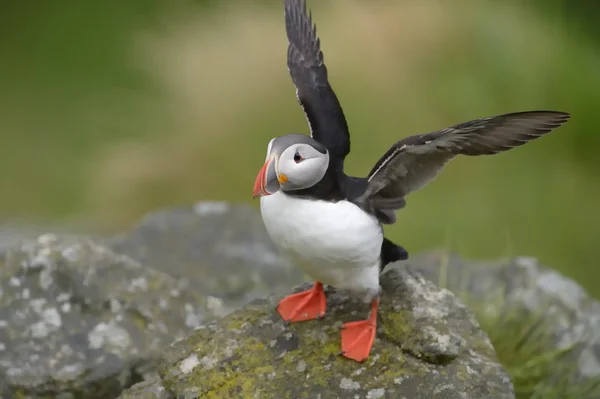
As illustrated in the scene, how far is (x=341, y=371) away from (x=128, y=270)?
967mm

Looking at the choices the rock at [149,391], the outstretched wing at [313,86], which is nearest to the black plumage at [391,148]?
the outstretched wing at [313,86]

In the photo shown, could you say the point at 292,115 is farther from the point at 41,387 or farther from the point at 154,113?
the point at 41,387

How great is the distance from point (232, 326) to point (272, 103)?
1994 millimetres

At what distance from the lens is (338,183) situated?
5.43ft

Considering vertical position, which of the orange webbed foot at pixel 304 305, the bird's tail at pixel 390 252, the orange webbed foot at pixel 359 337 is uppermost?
the bird's tail at pixel 390 252

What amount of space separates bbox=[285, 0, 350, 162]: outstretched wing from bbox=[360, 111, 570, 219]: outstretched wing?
137 millimetres

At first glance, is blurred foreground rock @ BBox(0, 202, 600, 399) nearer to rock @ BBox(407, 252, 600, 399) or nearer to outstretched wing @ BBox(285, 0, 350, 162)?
rock @ BBox(407, 252, 600, 399)

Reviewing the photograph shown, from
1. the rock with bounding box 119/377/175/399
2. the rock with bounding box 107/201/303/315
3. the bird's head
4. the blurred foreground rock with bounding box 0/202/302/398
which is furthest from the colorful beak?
the rock with bounding box 107/201/303/315

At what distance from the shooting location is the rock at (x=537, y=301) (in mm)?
2471

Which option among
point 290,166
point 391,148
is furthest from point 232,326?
point 391,148

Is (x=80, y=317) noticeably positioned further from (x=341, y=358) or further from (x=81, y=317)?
(x=341, y=358)

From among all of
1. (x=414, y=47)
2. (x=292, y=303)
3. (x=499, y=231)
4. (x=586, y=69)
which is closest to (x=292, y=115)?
(x=414, y=47)

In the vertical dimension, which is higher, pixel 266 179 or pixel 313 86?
pixel 313 86

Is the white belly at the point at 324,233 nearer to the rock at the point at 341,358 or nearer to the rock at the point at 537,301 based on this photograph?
the rock at the point at 341,358
